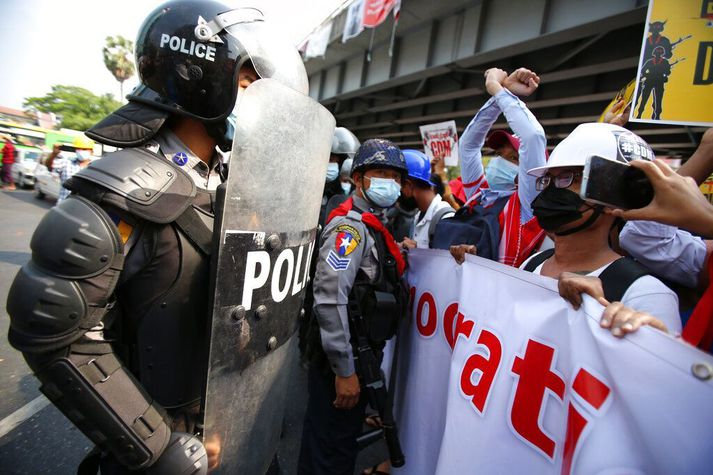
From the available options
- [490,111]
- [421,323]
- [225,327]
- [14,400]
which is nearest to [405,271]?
[421,323]

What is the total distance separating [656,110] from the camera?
1.76 meters

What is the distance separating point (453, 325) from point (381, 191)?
34.3 inches

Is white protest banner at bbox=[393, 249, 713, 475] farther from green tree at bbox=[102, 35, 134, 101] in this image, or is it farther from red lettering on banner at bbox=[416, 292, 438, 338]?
green tree at bbox=[102, 35, 134, 101]

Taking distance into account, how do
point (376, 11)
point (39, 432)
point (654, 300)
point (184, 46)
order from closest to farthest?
1. point (654, 300)
2. point (184, 46)
3. point (39, 432)
4. point (376, 11)

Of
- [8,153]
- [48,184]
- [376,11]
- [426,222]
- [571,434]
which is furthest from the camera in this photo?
[8,153]

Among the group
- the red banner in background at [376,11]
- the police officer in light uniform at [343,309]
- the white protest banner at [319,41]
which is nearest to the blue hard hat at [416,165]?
the police officer in light uniform at [343,309]

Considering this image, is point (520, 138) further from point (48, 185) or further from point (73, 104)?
point (73, 104)

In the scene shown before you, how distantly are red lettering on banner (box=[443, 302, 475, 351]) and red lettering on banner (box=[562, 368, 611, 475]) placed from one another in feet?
1.61

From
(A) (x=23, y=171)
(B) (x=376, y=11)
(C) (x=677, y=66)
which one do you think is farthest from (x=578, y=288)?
(A) (x=23, y=171)

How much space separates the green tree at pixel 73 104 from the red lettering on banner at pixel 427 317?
179 ft

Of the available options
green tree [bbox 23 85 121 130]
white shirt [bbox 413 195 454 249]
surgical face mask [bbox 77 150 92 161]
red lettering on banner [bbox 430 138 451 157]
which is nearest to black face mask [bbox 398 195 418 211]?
white shirt [bbox 413 195 454 249]

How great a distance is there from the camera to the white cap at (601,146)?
132 cm

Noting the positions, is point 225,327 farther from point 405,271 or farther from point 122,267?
point 405,271

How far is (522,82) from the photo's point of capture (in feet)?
6.56
